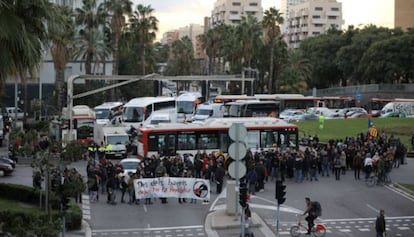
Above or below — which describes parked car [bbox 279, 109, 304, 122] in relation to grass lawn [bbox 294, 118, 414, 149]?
above

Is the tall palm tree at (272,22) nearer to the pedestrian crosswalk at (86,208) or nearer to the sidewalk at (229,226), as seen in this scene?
the pedestrian crosswalk at (86,208)

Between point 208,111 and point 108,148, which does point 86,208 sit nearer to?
point 108,148

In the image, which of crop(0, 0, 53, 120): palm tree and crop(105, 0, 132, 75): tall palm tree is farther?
crop(105, 0, 132, 75): tall palm tree

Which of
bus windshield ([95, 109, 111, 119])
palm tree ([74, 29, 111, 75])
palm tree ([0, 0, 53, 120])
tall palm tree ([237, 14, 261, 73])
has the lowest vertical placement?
bus windshield ([95, 109, 111, 119])

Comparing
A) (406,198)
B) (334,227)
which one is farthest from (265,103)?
(334,227)

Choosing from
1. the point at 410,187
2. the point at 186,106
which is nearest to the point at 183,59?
the point at 186,106

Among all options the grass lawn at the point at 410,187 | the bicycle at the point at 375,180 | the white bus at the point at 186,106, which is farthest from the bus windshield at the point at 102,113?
the grass lawn at the point at 410,187

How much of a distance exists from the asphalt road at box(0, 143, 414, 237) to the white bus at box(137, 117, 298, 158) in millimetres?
6793

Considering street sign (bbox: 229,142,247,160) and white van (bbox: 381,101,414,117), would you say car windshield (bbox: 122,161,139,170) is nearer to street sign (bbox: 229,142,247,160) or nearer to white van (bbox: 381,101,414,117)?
street sign (bbox: 229,142,247,160)

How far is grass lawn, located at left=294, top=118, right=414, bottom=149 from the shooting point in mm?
55281

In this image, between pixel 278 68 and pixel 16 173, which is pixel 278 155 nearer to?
pixel 16 173

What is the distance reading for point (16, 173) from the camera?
3981 cm

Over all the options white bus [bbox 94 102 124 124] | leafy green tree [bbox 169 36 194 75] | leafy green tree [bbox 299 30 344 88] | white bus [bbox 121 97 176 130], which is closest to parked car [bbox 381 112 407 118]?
white bus [bbox 121 97 176 130]

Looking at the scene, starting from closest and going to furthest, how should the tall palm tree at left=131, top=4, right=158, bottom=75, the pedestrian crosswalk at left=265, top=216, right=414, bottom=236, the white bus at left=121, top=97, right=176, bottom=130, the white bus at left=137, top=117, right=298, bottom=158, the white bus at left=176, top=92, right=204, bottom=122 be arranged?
the pedestrian crosswalk at left=265, top=216, right=414, bottom=236
the white bus at left=137, top=117, right=298, bottom=158
the white bus at left=121, top=97, right=176, bottom=130
the white bus at left=176, top=92, right=204, bottom=122
the tall palm tree at left=131, top=4, right=158, bottom=75
